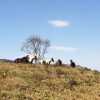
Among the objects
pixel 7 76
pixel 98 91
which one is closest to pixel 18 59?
pixel 7 76

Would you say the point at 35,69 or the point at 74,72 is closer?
the point at 35,69

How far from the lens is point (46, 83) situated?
2944 centimetres

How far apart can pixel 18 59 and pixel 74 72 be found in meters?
7.65

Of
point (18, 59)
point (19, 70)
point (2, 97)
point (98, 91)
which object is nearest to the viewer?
point (2, 97)

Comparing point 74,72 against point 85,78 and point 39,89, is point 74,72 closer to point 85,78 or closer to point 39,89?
point 85,78

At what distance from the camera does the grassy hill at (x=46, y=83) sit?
80.2 feet

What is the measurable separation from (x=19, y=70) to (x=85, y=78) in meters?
6.49

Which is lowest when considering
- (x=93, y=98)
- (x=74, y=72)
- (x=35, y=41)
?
(x=93, y=98)

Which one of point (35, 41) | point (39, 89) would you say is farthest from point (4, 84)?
point (35, 41)

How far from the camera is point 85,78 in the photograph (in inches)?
1377

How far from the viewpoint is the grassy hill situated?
80.2 feet

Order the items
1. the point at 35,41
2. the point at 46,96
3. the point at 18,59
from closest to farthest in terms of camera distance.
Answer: the point at 46,96 → the point at 18,59 → the point at 35,41

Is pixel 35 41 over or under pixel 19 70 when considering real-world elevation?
over

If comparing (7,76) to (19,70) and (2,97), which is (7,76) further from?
(2,97)
